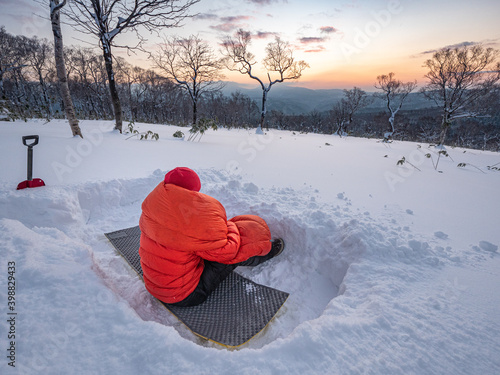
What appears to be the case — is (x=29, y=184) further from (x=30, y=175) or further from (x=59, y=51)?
(x=59, y=51)

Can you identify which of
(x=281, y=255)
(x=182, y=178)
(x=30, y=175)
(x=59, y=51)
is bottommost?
(x=281, y=255)

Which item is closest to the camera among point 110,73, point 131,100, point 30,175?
point 30,175

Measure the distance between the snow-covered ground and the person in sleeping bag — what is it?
0.26 m

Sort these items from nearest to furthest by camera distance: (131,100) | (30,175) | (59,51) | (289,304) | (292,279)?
1. (289,304)
2. (292,279)
3. (30,175)
4. (59,51)
5. (131,100)

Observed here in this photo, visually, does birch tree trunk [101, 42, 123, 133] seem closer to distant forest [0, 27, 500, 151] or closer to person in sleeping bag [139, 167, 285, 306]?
distant forest [0, 27, 500, 151]

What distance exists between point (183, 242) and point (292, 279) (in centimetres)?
126

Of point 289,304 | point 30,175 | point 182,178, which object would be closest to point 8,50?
point 30,175

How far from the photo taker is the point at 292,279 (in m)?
2.19

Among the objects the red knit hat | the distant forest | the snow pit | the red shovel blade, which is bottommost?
the snow pit

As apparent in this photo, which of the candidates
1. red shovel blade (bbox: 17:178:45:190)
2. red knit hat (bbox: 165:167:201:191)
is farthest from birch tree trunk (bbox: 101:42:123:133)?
red knit hat (bbox: 165:167:201:191)

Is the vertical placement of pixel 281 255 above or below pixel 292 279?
above

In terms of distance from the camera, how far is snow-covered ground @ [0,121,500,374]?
102cm

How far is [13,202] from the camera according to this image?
7.78 ft

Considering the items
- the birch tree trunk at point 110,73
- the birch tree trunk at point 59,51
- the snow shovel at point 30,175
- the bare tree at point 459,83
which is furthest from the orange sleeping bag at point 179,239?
the bare tree at point 459,83
